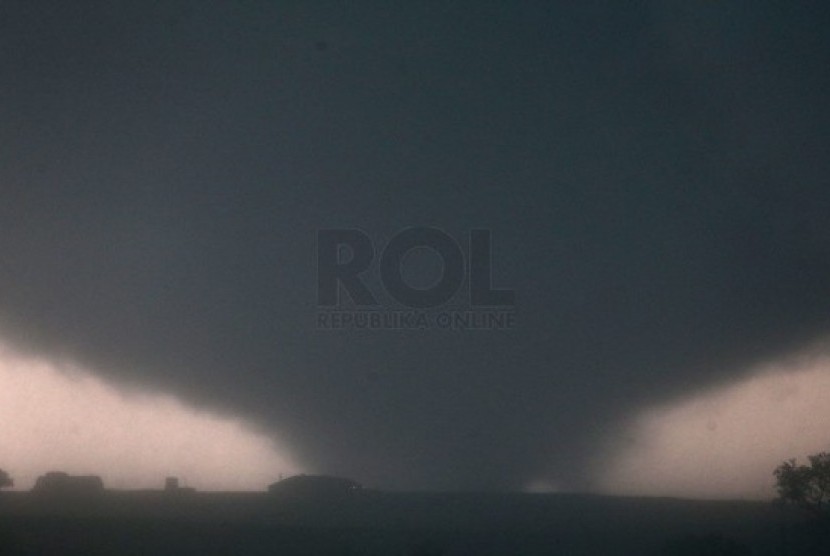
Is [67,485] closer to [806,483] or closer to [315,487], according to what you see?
[315,487]

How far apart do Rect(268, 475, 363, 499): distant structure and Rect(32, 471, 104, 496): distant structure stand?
2177cm

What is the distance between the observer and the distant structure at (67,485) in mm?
94375

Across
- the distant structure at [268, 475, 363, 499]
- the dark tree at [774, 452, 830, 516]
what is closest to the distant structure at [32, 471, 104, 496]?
the distant structure at [268, 475, 363, 499]

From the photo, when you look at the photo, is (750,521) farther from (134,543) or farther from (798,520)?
(134,543)

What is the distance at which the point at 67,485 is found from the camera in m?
95.8

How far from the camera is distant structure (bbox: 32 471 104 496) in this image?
94.4 m

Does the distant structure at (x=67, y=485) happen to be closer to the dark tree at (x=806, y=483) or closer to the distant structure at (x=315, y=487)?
the distant structure at (x=315, y=487)

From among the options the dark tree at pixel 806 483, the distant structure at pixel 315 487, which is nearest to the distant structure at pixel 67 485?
the distant structure at pixel 315 487

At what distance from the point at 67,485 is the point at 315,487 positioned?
29660 millimetres

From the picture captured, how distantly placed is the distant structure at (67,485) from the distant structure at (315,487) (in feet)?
71.4

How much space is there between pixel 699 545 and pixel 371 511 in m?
38.9

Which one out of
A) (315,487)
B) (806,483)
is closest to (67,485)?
(315,487)

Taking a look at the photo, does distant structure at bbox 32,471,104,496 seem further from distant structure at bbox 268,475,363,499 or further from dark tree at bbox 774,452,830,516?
dark tree at bbox 774,452,830,516

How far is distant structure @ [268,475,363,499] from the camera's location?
105 metres
